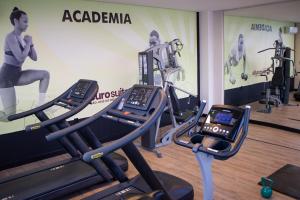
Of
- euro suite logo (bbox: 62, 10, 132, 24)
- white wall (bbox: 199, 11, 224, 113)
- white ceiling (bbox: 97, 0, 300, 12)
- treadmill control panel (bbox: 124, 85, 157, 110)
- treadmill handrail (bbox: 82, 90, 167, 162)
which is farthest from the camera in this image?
white wall (bbox: 199, 11, 224, 113)

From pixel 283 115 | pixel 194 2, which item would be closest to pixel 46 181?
pixel 194 2

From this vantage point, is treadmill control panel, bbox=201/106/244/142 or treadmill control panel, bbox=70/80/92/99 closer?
treadmill control panel, bbox=201/106/244/142

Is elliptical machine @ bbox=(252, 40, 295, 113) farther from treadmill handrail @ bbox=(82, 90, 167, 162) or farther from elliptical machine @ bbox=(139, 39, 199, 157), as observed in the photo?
treadmill handrail @ bbox=(82, 90, 167, 162)

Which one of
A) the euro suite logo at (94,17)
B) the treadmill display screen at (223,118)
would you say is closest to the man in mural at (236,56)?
the euro suite logo at (94,17)

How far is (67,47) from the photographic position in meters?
4.00

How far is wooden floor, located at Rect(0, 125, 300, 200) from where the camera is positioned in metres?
2.94

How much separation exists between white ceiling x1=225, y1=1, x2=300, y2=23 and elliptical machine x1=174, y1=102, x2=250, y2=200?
10.8 feet

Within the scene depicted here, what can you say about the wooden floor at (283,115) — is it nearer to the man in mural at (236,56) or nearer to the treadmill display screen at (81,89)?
the man in mural at (236,56)

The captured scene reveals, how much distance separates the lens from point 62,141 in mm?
3244

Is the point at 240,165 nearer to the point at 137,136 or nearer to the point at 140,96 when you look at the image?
the point at 140,96

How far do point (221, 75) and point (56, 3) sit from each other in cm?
338

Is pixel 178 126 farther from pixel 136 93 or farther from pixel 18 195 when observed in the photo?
pixel 18 195

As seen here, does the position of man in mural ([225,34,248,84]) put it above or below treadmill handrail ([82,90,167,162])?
above

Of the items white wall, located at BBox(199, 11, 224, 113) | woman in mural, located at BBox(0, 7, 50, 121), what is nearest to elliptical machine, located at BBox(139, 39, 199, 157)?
white wall, located at BBox(199, 11, 224, 113)
